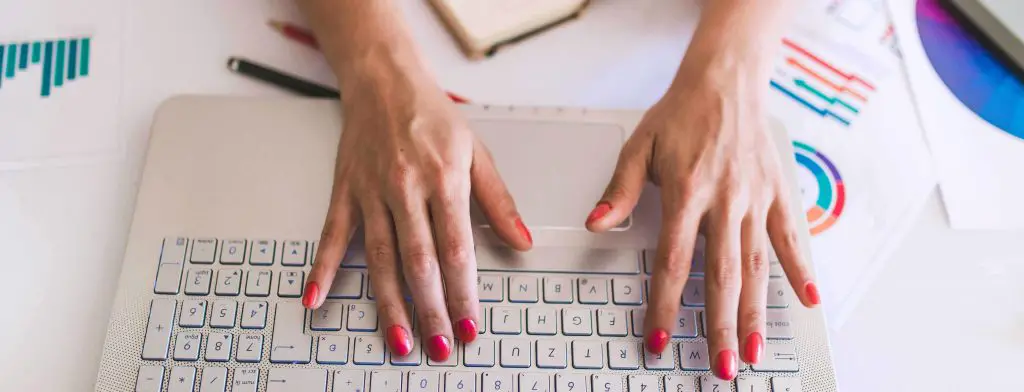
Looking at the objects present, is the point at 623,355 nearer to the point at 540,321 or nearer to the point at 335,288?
the point at 540,321

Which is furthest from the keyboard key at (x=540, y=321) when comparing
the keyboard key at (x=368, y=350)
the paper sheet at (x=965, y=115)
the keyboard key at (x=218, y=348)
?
the paper sheet at (x=965, y=115)

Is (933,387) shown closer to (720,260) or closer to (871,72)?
(720,260)

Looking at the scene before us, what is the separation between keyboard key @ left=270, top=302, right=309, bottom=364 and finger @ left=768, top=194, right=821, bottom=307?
0.34m

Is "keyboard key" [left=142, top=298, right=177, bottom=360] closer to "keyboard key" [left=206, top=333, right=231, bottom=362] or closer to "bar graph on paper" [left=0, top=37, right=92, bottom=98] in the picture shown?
"keyboard key" [left=206, top=333, right=231, bottom=362]

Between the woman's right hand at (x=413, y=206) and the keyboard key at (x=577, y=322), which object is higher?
the woman's right hand at (x=413, y=206)

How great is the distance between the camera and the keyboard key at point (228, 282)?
18.9 inches

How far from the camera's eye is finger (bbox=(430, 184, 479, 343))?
1.55 feet

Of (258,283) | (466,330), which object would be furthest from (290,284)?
(466,330)

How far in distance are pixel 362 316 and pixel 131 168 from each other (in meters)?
0.23

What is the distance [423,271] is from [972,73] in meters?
0.54

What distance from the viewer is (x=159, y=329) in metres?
0.46

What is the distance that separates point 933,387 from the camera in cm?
49

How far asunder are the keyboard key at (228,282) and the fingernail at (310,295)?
0.05 metres

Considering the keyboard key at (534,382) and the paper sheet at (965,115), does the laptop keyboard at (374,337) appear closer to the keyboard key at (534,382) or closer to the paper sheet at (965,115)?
the keyboard key at (534,382)
